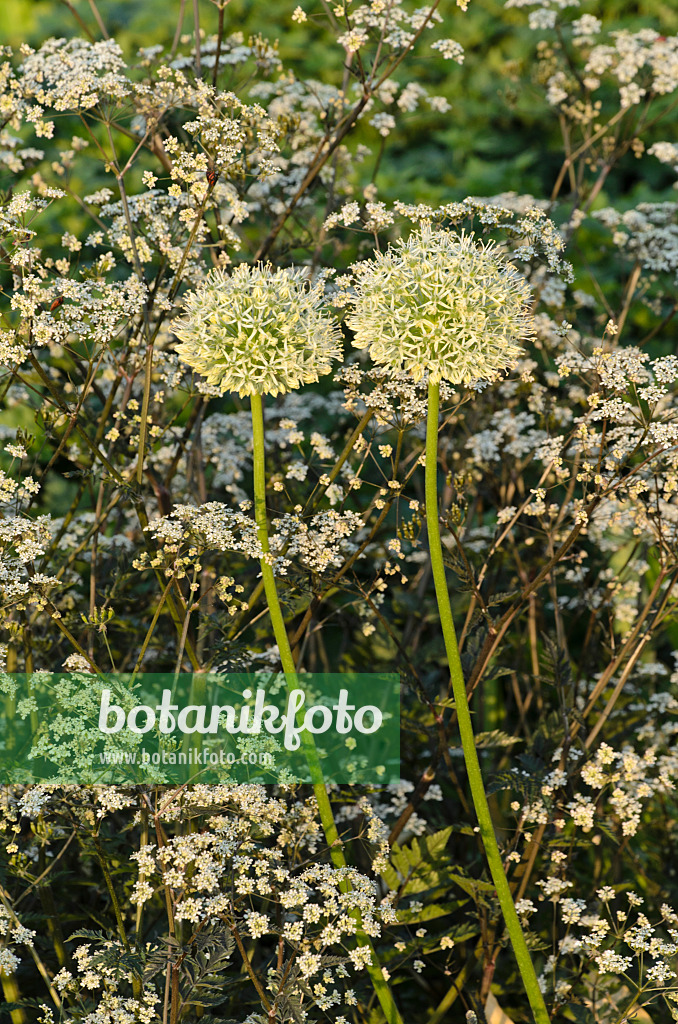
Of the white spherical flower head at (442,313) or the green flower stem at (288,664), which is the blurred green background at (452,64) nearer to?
the white spherical flower head at (442,313)

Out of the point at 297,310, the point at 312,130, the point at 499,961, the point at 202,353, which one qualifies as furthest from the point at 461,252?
the point at 499,961

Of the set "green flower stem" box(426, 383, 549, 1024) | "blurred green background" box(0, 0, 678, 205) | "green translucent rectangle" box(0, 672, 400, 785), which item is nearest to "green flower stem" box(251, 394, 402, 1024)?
"green translucent rectangle" box(0, 672, 400, 785)

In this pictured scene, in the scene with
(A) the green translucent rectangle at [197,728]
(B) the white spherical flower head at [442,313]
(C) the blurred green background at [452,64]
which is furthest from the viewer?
(C) the blurred green background at [452,64]

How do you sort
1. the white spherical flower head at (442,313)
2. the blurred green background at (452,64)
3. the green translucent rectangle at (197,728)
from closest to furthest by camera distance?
the white spherical flower head at (442,313)
the green translucent rectangle at (197,728)
the blurred green background at (452,64)

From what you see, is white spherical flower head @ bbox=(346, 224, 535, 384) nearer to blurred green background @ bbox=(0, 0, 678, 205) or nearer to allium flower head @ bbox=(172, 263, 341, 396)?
allium flower head @ bbox=(172, 263, 341, 396)

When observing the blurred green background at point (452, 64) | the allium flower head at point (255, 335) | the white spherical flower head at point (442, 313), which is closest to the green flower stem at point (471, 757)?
the white spherical flower head at point (442, 313)

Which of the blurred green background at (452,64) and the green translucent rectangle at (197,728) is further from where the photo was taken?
the blurred green background at (452,64)

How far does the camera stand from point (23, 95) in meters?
2.46

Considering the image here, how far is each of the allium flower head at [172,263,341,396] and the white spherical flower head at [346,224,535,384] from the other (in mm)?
98

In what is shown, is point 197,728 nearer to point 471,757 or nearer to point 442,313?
point 471,757

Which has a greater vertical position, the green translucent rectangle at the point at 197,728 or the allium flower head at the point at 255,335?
the allium flower head at the point at 255,335

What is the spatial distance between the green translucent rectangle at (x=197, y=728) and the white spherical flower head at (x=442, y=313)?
639 millimetres

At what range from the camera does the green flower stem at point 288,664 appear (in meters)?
1.82

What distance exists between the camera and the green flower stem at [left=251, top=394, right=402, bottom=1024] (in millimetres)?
1817
